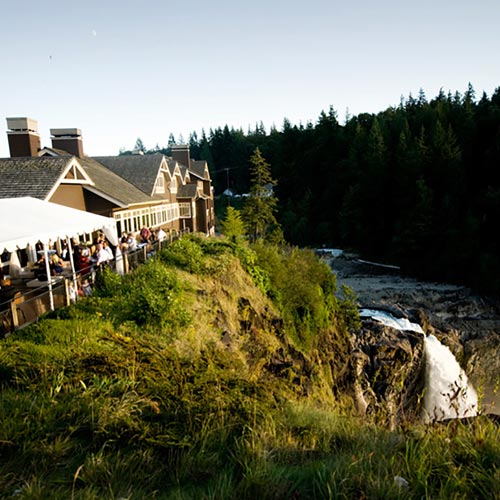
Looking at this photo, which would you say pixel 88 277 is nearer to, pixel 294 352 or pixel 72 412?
pixel 72 412

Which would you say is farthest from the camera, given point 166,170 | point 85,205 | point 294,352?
point 166,170

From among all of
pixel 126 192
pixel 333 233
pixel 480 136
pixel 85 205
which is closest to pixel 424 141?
pixel 480 136

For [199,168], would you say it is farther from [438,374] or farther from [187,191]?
[438,374]

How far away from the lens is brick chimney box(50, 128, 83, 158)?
24.5 meters

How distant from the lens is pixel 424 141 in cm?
4609

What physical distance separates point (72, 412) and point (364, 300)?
29.8 metres

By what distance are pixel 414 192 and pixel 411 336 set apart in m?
26.3

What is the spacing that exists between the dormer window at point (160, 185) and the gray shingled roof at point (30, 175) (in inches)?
461

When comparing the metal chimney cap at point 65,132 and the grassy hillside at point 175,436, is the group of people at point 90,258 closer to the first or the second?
the grassy hillside at point 175,436

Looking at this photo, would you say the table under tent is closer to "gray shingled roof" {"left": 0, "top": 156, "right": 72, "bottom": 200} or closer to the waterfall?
"gray shingled roof" {"left": 0, "top": 156, "right": 72, "bottom": 200}

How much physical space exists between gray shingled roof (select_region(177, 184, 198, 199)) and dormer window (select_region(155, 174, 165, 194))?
4.44 metres

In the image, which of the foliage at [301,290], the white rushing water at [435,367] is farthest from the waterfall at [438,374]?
the foliage at [301,290]

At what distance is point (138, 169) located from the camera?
2917 cm

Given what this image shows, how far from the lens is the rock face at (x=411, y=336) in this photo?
19438 mm
